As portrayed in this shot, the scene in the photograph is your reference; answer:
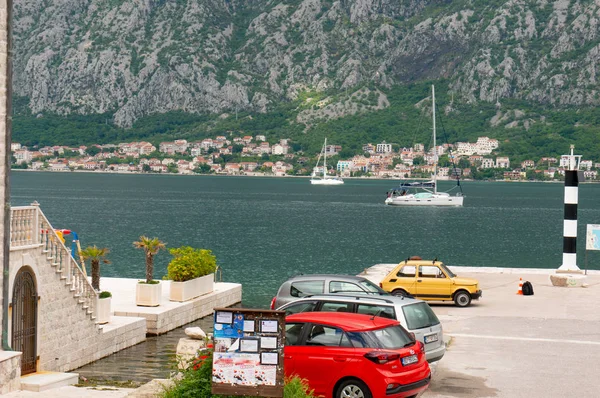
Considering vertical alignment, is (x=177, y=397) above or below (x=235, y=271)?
above

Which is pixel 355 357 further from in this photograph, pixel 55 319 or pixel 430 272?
pixel 430 272

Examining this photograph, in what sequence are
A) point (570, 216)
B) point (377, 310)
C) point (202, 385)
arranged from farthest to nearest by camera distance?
point (570, 216), point (377, 310), point (202, 385)

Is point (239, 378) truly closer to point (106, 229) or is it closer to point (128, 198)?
point (106, 229)

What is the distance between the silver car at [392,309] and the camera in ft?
55.4

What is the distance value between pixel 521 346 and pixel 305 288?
5.92 m

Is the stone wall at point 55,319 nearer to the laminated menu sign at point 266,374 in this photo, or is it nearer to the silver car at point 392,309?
the silver car at point 392,309

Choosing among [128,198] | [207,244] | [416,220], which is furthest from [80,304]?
[128,198]

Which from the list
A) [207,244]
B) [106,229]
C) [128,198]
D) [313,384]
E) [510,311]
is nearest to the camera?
[313,384]

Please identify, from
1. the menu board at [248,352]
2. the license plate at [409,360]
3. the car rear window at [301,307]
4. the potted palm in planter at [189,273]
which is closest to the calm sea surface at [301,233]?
the potted palm in planter at [189,273]

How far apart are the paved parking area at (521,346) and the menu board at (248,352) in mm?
6348

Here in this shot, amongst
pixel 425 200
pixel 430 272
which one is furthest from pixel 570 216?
pixel 425 200

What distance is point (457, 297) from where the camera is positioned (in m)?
28.3

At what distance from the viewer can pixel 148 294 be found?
87.5 ft

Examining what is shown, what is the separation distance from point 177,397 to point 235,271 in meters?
42.6
